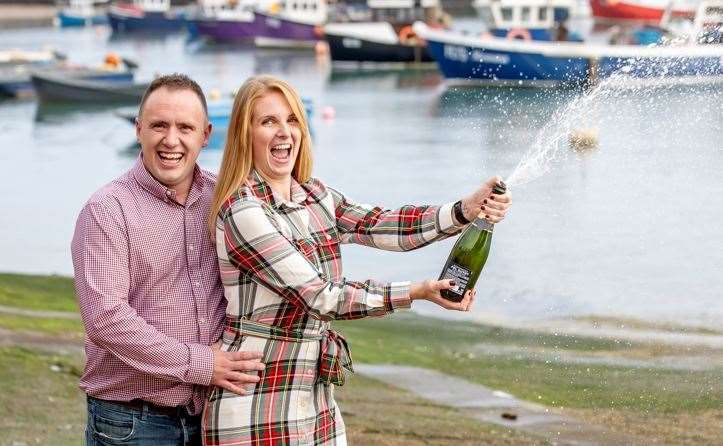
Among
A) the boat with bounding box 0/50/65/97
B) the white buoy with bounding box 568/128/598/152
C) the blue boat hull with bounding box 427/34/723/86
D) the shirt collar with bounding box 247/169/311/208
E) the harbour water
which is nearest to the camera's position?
the shirt collar with bounding box 247/169/311/208

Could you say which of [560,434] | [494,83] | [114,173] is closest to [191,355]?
[560,434]

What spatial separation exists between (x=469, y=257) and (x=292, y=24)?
56.8 m

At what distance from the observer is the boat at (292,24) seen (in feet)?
193

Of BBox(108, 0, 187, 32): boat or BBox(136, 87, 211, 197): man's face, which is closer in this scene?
BBox(136, 87, 211, 197): man's face

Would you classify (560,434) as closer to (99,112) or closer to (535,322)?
(535,322)

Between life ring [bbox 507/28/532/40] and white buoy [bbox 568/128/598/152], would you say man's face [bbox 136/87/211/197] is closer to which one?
white buoy [bbox 568/128/598/152]

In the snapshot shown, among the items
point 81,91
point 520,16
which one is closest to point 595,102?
point 81,91

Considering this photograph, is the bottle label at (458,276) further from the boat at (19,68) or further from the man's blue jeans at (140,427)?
the boat at (19,68)

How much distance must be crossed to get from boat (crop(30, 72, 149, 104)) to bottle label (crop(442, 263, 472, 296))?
3197 cm

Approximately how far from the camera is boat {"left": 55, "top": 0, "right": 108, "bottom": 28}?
8388 centimetres

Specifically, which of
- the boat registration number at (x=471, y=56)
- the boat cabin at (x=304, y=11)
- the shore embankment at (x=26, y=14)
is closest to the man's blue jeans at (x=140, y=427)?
the boat registration number at (x=471, y=56)

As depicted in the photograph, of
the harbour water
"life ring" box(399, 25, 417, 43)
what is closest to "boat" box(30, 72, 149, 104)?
the harbour water

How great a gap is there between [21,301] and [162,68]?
131 feet

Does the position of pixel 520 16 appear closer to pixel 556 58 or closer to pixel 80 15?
pixel 556 58
